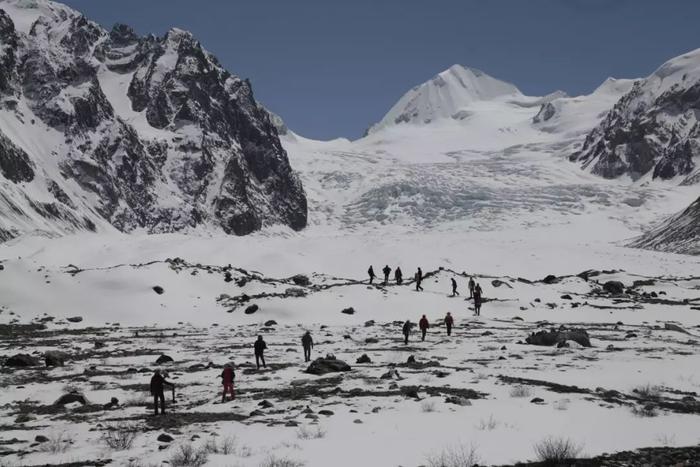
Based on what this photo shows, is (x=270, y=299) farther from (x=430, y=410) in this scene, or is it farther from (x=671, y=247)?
(x=671, y=247)

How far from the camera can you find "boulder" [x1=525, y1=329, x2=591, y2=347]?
2755 centimetres

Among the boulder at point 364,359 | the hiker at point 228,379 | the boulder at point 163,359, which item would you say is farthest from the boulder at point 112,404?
the boulder at point 364,359

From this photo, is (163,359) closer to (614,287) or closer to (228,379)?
(228,379)

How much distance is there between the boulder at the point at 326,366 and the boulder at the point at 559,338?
10436 millimetres

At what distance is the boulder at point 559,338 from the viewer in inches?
1085

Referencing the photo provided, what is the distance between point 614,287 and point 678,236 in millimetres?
77591

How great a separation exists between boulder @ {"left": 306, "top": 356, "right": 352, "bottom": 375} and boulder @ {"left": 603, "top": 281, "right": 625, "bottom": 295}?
39.3 meters

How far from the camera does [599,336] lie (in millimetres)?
31703

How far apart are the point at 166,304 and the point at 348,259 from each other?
35.7 meters

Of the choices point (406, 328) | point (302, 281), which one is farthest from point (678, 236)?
point (406, 328)

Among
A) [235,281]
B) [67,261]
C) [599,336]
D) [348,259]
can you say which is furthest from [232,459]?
[348,259]

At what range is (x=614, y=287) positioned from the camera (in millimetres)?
55781

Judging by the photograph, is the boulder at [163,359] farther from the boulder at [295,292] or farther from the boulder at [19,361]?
the boulder at [295,292]

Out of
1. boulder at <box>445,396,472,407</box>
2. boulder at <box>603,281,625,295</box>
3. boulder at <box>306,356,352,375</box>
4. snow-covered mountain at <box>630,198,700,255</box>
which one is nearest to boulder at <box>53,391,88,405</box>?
boulder at <box>306,356,352,375</box>
